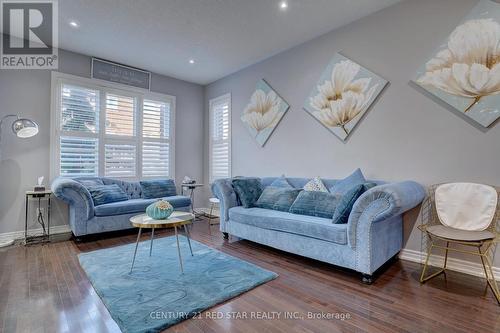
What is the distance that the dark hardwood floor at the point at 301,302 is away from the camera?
1.70 metres

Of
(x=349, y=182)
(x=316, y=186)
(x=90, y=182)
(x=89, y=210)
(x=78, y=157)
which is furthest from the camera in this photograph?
(x=78, y=157)

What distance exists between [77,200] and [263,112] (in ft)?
10.4

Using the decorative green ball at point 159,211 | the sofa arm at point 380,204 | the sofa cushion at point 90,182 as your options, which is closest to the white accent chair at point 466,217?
the sofa arm at point 380,204

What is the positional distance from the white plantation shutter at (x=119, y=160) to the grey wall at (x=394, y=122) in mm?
2867

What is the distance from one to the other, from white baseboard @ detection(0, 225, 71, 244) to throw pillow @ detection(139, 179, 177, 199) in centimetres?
129

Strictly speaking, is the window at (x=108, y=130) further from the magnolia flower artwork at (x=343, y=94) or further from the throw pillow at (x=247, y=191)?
the magnolia flower artwork at (x=343, y=94)

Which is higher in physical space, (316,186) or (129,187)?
(316,186)

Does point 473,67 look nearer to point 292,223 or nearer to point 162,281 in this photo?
point 292,223

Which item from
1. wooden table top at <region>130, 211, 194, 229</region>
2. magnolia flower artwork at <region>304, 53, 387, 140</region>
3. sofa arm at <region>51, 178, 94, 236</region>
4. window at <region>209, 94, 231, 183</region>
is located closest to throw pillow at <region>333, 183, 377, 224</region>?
magnolia flower artwork at <region>304, 53, 387, 140</region>

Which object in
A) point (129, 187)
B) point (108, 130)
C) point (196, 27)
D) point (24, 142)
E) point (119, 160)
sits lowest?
point (129, 187)

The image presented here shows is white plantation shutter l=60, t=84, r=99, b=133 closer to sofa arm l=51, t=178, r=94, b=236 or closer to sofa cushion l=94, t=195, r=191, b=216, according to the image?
sofa arm l=51, t=178, r=94, b=236

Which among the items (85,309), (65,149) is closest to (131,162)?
(65,149)

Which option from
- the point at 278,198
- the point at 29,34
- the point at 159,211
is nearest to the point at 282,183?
the point at 278,198

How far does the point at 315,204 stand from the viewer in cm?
295
